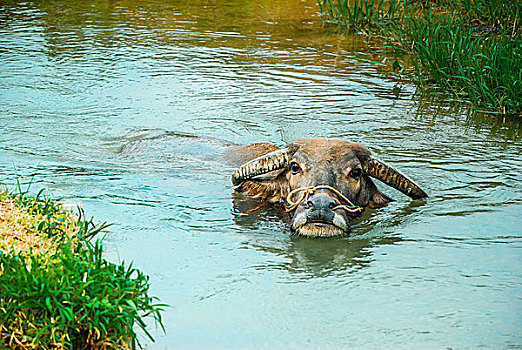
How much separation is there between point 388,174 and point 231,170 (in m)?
1.48

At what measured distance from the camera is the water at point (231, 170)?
10.7 feet

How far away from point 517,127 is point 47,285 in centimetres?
560

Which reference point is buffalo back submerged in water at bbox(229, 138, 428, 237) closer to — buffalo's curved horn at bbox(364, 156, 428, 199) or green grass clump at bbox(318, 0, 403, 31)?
buffalo's curved horn at bbox(364, 156, 428, 199)

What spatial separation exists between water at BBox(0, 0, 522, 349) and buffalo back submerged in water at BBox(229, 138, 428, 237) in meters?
0.13

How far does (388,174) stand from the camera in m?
4.85

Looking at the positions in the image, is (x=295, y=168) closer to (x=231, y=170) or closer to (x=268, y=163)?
(x=268, y=163)

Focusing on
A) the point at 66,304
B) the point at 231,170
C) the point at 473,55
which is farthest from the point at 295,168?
the point at 473,55

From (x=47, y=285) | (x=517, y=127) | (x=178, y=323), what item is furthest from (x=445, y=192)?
(x=47, y=285)

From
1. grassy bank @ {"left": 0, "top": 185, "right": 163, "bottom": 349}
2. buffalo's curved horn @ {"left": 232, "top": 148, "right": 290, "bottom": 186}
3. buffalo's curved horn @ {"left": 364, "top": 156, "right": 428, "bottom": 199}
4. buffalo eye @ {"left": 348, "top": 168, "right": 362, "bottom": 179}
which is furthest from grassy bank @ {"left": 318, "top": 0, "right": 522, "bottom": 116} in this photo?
grassy bank @ {"left": 0, "top": 185, "right": 163, "bottom": 349}

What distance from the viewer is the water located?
326 cm

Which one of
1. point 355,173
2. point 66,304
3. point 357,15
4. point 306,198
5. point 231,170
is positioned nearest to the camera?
point 66,304

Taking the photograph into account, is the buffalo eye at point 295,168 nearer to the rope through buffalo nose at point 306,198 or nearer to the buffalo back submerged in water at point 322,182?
the buffalo back submerged in water at point 322,182

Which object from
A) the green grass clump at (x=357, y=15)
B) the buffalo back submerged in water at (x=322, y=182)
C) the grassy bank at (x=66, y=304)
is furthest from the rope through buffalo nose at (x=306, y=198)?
the green grass clump at (x=357, y=15)

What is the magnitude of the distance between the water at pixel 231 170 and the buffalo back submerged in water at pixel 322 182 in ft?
0.43
